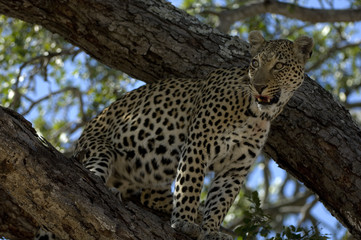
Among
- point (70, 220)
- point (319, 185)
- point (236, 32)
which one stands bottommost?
point (70, 220)

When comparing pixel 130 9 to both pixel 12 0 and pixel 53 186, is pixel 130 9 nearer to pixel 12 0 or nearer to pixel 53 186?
pixel 12 0

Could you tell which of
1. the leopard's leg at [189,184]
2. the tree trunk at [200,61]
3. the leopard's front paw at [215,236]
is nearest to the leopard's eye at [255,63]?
the tree trunk at [200,61]

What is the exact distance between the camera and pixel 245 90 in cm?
759

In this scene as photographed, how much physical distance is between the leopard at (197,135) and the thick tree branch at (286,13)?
2839 mm

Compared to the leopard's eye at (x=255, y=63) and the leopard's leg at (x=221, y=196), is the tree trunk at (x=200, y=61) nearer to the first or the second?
the leopard's leg at (x=221, y=196)

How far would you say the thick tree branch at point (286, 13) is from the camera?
10.8 metres

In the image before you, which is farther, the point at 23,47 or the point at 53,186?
the point at 23,47

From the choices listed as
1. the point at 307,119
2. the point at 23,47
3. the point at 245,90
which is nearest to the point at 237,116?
the point at 245,90

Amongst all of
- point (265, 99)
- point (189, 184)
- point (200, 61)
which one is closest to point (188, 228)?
point (189, 184)

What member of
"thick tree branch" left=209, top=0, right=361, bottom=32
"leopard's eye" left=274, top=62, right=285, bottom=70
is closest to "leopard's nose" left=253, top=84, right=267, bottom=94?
"leopard's eye" left=274, top=62, right=285, bottom=70

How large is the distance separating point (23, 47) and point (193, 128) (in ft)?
17.5

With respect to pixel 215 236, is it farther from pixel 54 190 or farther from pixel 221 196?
pixel 54 190

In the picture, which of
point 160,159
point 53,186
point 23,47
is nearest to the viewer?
point 53,186

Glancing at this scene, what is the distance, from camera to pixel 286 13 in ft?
Result: 35.7
